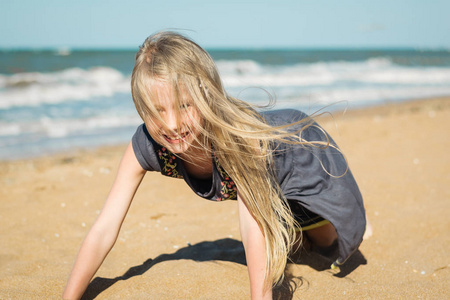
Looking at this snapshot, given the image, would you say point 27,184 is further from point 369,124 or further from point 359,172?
point 369,124

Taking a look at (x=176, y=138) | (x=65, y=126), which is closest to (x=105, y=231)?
(x=176, y=138)

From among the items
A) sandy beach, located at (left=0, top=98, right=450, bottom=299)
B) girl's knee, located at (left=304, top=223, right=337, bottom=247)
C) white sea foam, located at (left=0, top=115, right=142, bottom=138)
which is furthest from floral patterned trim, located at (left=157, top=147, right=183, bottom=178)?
white sea foam, located at (left=0, top=115, right=142, bottom=138)

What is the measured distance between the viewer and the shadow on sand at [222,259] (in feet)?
7.61

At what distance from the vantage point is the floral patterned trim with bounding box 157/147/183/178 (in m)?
2.25

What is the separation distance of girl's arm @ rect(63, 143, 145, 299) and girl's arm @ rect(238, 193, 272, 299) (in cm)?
62

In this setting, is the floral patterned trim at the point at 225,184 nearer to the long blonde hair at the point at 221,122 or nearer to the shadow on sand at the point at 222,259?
the long blonde hair at the point at 221,122

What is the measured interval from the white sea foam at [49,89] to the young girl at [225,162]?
9.52m

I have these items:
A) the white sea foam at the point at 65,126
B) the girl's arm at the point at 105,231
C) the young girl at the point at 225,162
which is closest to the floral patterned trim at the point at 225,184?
the young girl at the point at 225,162

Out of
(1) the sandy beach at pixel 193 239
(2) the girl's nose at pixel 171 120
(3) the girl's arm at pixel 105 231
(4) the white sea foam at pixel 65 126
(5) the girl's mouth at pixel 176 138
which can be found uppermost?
(2) the girl's nose at pixel 171 120

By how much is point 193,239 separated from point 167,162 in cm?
101

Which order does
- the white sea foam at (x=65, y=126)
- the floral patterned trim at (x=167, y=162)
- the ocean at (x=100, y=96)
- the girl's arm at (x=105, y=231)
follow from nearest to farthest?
the girl's arm at (x=105, y=231)
the floral patterned trim at (x=167, y=162)
the ocean at (x=100, y=96)
the white sea foam at (x=65, y=126)

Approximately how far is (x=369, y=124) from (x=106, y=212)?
598 cm

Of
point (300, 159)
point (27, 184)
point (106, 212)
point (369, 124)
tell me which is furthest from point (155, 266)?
point (369, 124)

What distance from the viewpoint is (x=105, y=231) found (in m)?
2.20
